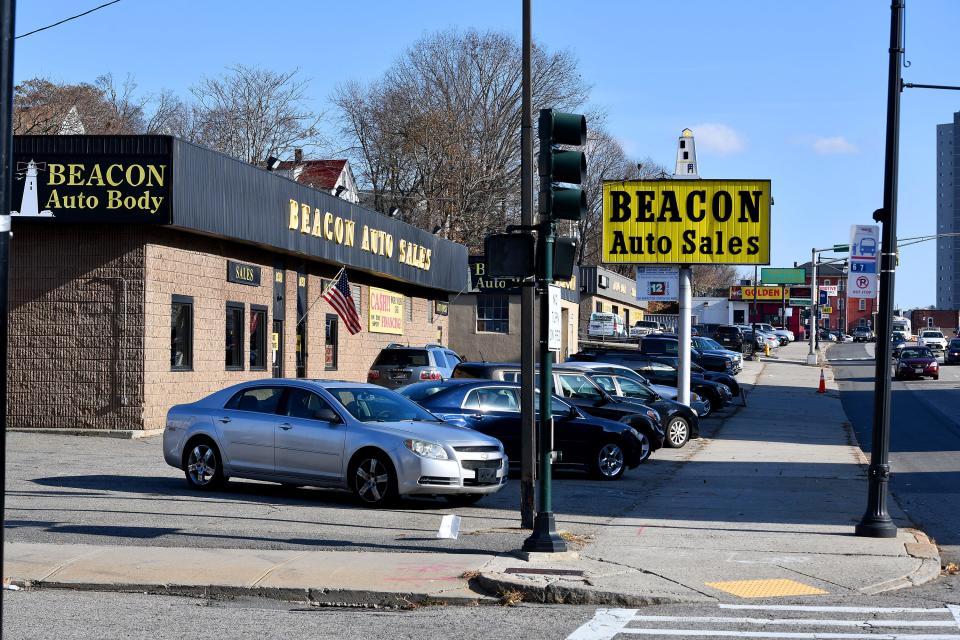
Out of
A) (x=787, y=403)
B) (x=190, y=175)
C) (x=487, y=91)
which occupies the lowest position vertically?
(x=787, y=403)

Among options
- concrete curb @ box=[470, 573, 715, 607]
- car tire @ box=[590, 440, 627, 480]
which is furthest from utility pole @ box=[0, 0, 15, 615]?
car tire @ box=[590, 440, 627, 480]

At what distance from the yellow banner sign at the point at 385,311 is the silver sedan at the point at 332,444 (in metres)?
20.4

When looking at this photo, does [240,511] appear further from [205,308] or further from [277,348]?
[277,348]

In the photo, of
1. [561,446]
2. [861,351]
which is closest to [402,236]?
[561,446]

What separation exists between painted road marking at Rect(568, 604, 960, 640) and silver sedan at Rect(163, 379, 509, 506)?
503 cm

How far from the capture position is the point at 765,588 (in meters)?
9.79

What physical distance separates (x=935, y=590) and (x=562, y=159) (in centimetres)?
508

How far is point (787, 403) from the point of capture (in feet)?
131

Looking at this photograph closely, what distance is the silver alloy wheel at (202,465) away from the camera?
15047 millimetres

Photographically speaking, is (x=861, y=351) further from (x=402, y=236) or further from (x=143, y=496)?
(x=143, y=496)

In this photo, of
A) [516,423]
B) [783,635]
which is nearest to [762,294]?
[516,423]

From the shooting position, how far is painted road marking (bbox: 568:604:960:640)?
26.1 feet

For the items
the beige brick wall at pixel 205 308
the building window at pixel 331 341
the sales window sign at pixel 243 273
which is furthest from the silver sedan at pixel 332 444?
the building window at pixel 331 341

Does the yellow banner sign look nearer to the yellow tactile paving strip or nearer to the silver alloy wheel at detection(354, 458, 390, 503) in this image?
the silver alloy wheel at detection(354, 458, 390, 503)
